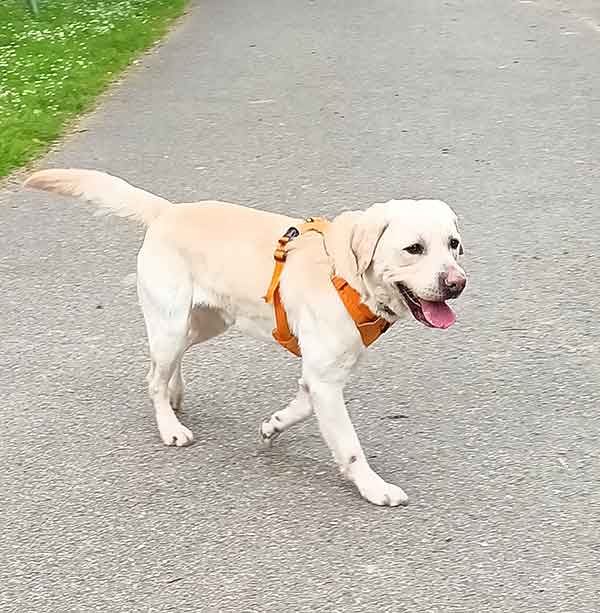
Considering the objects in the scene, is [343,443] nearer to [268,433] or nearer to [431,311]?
[268,433]

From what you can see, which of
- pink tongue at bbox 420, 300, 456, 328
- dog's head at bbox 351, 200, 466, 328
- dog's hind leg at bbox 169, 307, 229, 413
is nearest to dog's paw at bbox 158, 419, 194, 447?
dog's hind leg at bbox 169, 307, 229, 413

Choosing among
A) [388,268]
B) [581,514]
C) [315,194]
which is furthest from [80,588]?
[315,194]

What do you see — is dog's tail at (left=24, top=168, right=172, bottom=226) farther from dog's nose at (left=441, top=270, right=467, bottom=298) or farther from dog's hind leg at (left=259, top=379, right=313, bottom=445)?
dog's nose at (left=441, top=270, right=467, bottom=298)

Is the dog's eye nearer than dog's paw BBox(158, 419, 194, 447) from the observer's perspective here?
Yes

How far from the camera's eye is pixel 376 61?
11.9m

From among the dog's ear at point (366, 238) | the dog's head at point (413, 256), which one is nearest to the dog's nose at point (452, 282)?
the dog's head at point (413, 256)

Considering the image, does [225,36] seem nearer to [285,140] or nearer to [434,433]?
[285,140]

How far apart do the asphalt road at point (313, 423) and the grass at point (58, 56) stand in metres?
0.38

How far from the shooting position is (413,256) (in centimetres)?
342

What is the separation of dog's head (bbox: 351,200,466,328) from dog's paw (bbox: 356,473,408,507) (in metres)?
0.61

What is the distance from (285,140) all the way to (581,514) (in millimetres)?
5520

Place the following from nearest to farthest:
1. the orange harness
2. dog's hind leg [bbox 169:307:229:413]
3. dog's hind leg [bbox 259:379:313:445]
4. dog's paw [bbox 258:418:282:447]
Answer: the orange harness < dog's hind leg [bbox 259:379:313:445] < dog's paw [bbox 258:418:282:447] < dog's hind leg [bbox 169:307:229:413]

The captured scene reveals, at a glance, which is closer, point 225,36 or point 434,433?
point 434,433

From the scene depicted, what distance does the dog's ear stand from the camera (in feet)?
11.3
